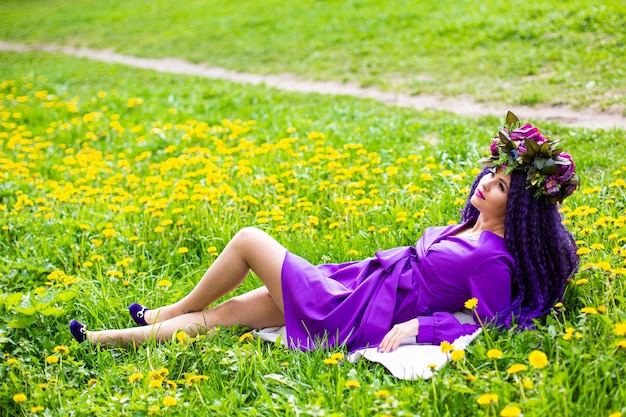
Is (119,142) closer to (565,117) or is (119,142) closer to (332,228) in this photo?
(332,228)

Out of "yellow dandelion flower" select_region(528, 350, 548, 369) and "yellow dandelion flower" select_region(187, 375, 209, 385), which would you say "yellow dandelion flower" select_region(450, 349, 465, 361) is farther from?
"yellow dandelion flower" select_region(187, 375, 209, 385)

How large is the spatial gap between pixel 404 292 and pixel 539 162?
88cm

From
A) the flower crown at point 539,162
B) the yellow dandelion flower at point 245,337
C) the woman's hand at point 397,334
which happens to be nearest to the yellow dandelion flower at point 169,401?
the yellow dandelion flower at point 245,337

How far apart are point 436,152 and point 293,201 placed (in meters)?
1.33

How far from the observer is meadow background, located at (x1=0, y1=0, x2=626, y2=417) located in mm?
2771

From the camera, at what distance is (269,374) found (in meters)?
3.01


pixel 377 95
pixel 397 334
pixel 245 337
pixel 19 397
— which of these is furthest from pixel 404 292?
pixel 377 95

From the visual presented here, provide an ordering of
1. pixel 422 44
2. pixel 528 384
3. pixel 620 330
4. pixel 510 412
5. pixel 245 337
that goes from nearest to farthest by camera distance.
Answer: pixel 510 412 < pixel 528 384 < pixel 620 330 < pixel 245 337 < pixel 422 44

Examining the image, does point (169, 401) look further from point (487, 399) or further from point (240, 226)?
point (240, 226)

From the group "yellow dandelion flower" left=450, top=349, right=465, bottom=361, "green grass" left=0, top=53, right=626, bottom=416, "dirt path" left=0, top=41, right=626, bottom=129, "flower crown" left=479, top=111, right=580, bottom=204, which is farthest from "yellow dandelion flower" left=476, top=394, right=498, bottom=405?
"dirt path" left=0, top=41, right=626, bottom=129

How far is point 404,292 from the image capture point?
129 inches

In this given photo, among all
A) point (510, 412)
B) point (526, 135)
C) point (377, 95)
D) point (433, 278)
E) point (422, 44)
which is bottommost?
point (510, 412)

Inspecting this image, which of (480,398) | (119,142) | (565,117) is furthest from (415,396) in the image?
(119,142)

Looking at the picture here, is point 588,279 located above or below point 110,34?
below
